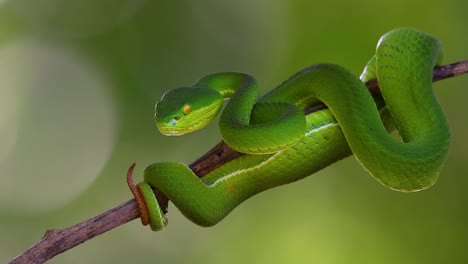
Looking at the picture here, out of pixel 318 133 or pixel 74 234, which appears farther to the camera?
pixel 318 133

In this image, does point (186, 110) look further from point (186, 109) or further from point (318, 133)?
point (318, 133)

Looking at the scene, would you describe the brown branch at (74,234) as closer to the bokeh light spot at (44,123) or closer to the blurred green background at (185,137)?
the blurred green background at (185,137)

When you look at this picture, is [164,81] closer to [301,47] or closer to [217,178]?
[301,47]

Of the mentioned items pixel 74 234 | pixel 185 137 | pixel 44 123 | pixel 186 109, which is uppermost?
pixel 186 109

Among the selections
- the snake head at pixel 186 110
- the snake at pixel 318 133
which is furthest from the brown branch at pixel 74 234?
the snake head at pixel 186 110

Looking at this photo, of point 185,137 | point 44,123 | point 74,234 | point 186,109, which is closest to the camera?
point 74,234

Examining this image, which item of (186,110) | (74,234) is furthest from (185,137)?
(74,234)

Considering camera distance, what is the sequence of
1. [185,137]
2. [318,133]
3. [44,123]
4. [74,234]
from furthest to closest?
[44,123], [185,137], [318,133], [74,234]

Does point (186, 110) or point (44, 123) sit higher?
point (186, 110)
